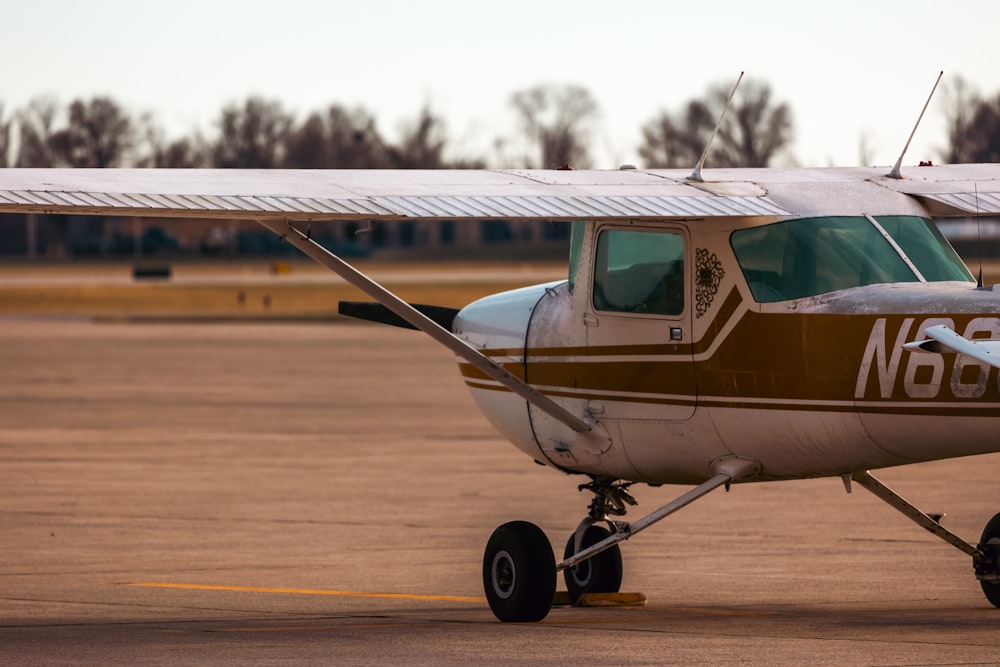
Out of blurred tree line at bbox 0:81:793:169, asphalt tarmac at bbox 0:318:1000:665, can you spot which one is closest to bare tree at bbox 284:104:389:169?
blurred tree line at bbox 0:81:793:169

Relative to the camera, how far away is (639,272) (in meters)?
10.4

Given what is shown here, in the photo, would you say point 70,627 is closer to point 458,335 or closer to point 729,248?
point 458,335

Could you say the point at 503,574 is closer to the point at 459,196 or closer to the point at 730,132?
the point at 459,196

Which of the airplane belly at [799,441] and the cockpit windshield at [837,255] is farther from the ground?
the cockpit windshield at [837,255]

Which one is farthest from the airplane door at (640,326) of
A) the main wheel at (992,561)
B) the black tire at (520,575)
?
the main wheel at (992,561)

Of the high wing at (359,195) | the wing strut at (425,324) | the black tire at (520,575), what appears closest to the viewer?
the high wing at (359,195)

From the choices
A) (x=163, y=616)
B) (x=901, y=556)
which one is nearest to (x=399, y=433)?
(x=901, y=556)

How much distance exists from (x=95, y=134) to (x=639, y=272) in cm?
14498

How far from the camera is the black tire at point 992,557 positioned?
10.9 m

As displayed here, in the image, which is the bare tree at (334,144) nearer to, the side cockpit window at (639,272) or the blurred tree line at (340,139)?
the blurred tree line at (340,139)

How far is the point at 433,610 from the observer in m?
11.0

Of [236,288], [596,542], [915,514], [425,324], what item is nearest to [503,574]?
[596,542]

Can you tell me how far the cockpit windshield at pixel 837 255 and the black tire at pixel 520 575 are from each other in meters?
1.95

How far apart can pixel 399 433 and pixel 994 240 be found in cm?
8560
